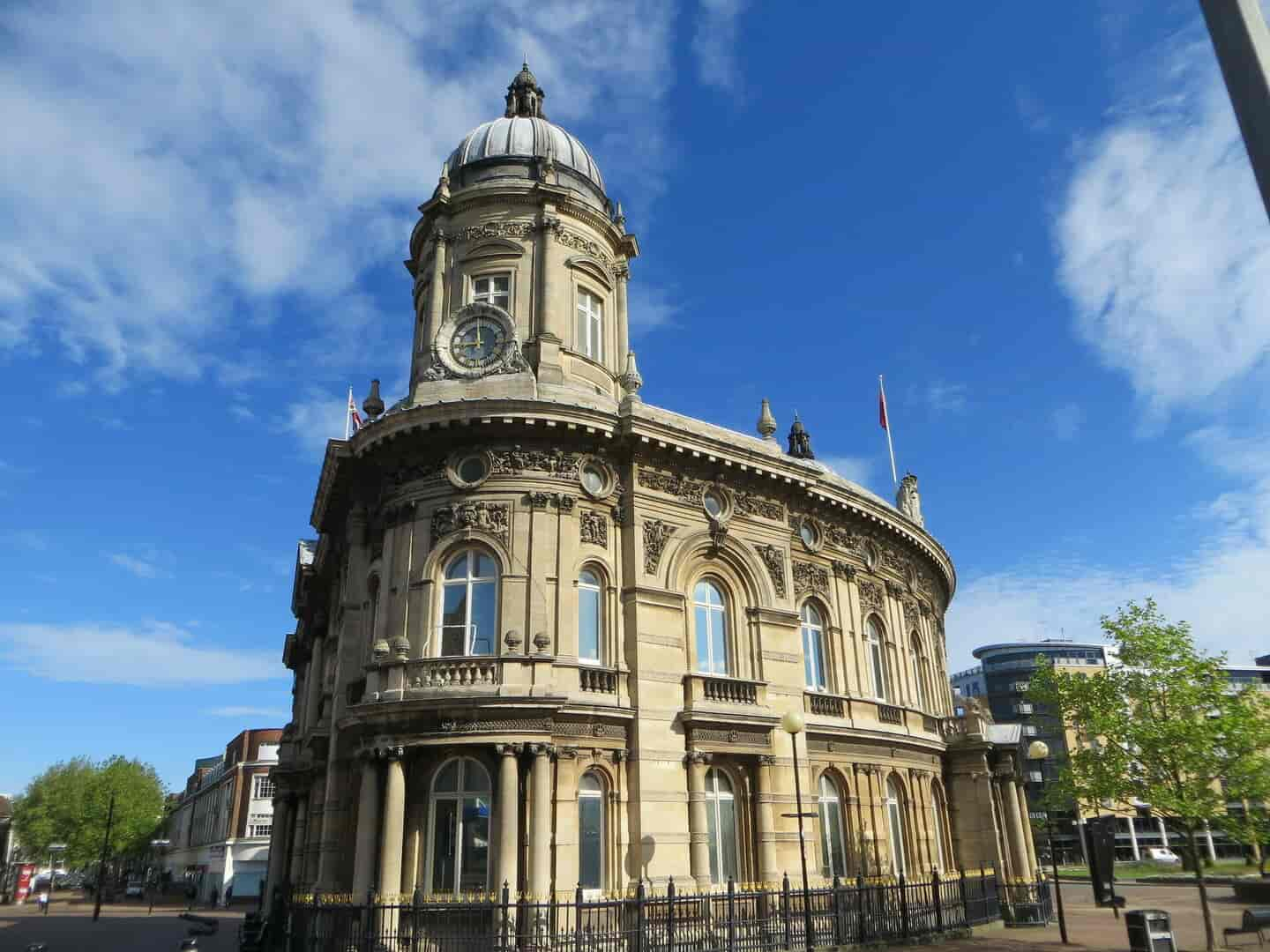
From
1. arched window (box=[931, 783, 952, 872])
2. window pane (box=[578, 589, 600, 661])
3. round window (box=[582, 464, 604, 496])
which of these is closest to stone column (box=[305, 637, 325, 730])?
window pane (box=[578, 589, 600, 661])

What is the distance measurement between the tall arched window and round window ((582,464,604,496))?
295 inches

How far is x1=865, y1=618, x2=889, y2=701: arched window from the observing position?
29.3m

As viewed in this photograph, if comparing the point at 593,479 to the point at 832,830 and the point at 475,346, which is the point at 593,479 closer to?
the point at 475,346

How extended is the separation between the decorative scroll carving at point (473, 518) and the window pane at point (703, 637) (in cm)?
576

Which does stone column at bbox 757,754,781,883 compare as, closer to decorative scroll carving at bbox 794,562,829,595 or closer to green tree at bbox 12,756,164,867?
decorative scroll carving at bbox 794,562,829,595

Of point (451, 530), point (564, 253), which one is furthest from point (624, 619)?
point (564, 253)

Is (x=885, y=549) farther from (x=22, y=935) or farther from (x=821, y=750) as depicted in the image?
(x=22, y=935)

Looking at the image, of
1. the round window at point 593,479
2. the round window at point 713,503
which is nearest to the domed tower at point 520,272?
the round window at point 593,479

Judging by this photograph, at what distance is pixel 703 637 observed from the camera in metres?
24.5

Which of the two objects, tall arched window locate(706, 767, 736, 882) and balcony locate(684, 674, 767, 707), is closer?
tall arched window locate(706, 767, 736, 882)

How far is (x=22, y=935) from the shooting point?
37250 millimetres

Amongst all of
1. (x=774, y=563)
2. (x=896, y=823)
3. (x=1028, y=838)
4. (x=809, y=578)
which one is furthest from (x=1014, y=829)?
(x=774, y=563)

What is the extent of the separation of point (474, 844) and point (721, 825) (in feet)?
20.6

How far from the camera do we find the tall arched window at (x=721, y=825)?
22.3 metres
